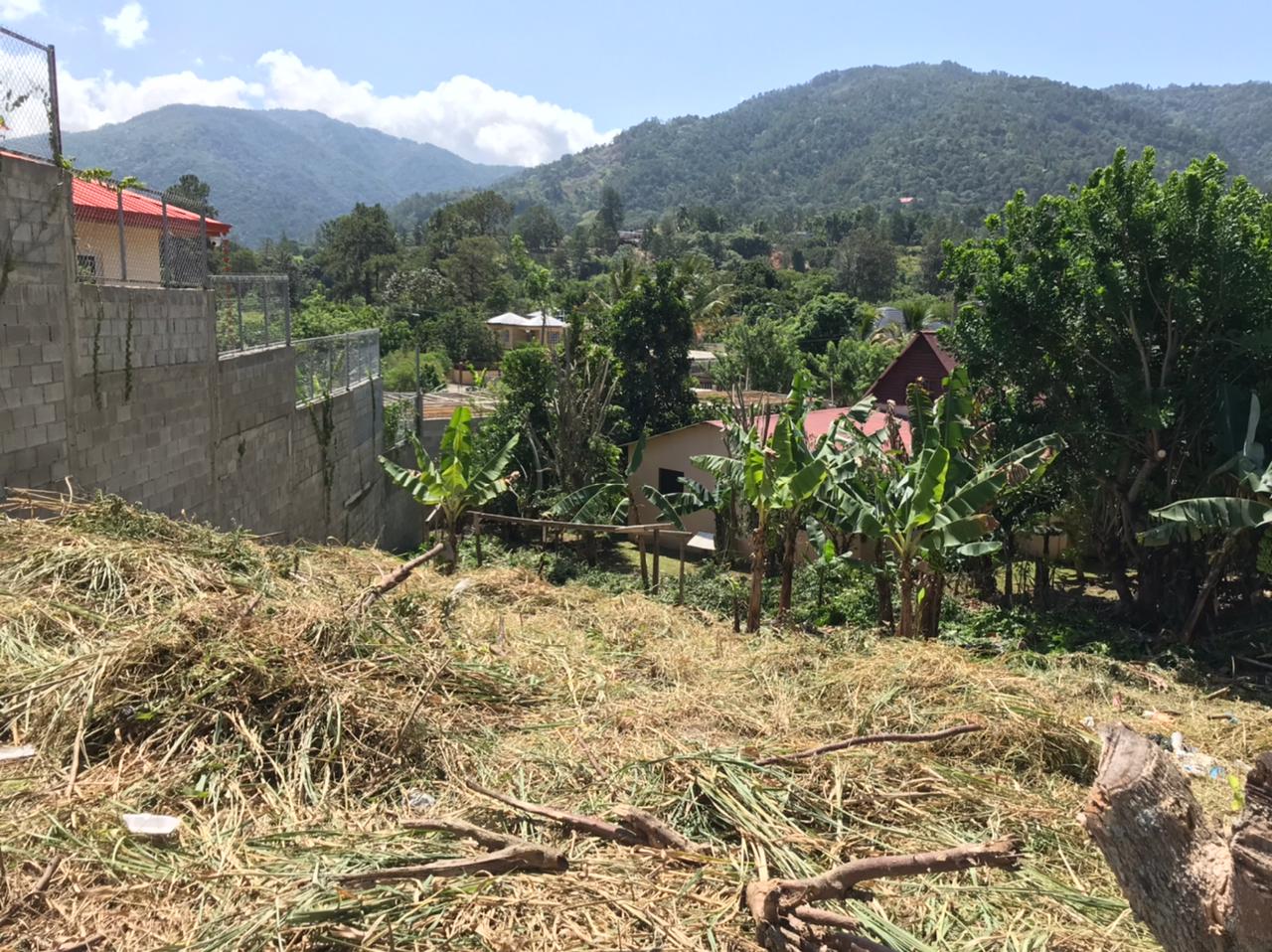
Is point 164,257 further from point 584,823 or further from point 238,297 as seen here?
point 584,823

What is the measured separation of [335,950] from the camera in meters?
2.85

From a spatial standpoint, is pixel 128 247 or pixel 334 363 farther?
pixel 334 363

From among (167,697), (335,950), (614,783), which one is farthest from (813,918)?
(167,697)

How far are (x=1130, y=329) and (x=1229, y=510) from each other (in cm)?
265

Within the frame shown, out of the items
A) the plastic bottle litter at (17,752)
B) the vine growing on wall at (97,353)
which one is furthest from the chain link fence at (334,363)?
the plastic bottle litter at (17,752)

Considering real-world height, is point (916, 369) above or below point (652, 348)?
below

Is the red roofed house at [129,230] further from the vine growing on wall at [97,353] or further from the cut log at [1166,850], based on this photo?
the cut log at [1166,850]

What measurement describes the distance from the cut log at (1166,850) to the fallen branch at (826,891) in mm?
727

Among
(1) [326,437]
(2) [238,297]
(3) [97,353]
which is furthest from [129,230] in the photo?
(1) [326,437]

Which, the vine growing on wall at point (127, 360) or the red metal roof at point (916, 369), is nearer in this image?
the vine growing on wall at point (127, 360)

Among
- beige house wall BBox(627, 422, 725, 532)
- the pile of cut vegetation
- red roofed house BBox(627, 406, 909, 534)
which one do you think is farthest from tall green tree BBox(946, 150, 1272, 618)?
beige house wall BBox(627, 422, 725, 532)

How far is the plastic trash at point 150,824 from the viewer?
3.41 m

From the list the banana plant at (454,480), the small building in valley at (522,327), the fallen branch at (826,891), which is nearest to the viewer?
the fallen branch at (826,891)

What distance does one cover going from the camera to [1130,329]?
1078 cm
